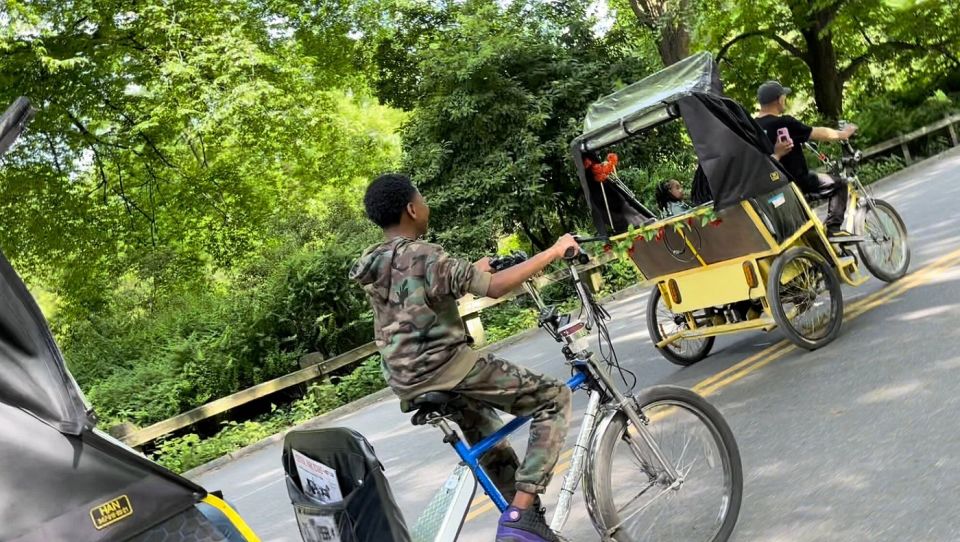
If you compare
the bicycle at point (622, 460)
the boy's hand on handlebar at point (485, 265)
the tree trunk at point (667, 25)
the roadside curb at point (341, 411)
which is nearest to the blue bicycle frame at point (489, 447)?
the bicycle at point (622, 460)

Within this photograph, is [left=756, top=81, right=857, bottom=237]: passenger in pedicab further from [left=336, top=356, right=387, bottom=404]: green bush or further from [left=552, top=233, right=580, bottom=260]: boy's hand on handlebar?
[left=336, top=356, right=387, bottom=404]: green bush

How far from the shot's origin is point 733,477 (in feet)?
13.4

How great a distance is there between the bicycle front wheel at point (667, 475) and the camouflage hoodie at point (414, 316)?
0.77m

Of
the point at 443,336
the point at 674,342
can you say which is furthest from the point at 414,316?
the point at 674,342

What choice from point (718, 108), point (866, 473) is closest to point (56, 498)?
point (866, 473)

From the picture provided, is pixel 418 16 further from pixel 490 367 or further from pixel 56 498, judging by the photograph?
pixel 56 498

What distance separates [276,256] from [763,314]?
1457 centimetres

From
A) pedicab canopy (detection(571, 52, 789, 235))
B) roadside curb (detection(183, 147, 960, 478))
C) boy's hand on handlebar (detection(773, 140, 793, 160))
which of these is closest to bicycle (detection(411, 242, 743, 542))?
pedicab canopy (detection(571, 52, 789, 235))

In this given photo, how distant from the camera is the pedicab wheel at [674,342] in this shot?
25.9 ft

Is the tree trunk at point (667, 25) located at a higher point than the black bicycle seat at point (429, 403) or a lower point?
higher

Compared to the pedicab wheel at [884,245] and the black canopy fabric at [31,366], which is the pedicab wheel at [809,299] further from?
the black canopy fabric at [31,366]

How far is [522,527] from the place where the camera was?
3555mm

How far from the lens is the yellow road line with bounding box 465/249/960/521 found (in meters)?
6.91

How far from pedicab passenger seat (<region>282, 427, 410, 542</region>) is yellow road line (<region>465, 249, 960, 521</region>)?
283 centimetres
